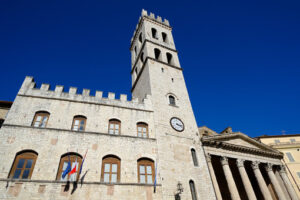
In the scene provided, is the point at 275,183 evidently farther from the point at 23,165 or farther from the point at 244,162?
the point at 23,165

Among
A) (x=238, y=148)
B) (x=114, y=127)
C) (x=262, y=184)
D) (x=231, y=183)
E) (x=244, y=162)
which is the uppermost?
(x=114, y=127)

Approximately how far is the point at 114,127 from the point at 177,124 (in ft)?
19.5

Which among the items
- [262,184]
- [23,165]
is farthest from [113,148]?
[262,184]

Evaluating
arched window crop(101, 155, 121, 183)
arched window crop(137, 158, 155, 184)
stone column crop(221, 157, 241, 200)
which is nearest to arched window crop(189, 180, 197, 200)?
arched window crop(137, 158, 155, 184)

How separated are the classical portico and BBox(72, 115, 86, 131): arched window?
10780mm

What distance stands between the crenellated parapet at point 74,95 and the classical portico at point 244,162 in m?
7.35

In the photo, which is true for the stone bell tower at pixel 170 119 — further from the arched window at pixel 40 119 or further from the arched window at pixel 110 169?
the arched window at pixel 40 119

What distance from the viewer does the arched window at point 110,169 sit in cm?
1371

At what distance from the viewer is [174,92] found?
2178 cm

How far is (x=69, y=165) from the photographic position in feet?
41.7

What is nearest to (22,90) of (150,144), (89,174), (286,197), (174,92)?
(89,174)

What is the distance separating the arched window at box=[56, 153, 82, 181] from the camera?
12698mm

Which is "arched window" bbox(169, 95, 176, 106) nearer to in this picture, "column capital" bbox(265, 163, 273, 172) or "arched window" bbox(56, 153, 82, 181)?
"arched window" bbox(56, 153, 82, 181)

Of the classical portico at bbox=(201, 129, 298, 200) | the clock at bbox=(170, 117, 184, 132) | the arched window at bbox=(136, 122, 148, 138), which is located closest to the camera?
the arched window at bbox=(136, 122, 148, 138)
